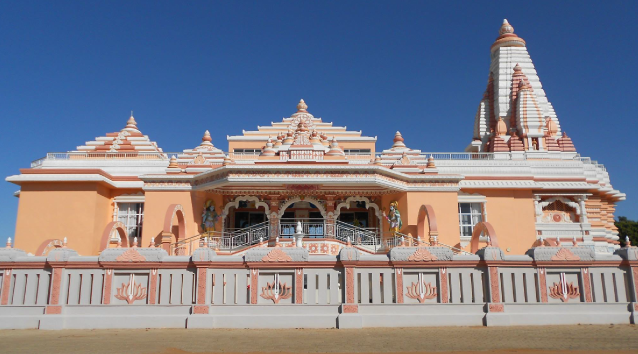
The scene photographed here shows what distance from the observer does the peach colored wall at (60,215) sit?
18.0 metres

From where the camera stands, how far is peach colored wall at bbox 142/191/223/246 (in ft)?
58.2

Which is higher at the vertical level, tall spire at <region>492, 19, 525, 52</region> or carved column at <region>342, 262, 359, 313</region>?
tall spire at <region>492, 19, 525, 52</region>

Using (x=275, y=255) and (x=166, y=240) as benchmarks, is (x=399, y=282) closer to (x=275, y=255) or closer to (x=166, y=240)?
(x=275, y=255)

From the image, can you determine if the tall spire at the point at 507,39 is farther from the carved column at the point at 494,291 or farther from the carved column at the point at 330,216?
the carved column at the point at 494,291

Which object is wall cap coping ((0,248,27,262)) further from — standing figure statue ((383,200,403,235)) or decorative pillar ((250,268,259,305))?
standing figure statue ((383,200,403,235))

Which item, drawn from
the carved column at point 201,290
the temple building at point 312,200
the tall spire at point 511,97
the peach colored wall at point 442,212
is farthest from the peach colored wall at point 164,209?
the tall spire at point 511,97

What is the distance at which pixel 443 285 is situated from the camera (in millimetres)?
9297

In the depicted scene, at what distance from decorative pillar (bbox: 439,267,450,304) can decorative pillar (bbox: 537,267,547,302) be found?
1.81 meters

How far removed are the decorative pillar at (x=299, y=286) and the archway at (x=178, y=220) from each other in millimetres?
8198

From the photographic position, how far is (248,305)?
9055 millimetres

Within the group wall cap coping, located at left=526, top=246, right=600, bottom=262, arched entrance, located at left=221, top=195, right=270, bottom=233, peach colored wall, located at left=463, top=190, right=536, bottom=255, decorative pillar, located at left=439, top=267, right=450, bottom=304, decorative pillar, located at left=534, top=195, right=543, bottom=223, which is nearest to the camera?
decorative pillar, located at left=439, top=267, right=450, bottom=304

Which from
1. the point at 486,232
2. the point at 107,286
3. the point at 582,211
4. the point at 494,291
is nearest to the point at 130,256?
the point at 107,286

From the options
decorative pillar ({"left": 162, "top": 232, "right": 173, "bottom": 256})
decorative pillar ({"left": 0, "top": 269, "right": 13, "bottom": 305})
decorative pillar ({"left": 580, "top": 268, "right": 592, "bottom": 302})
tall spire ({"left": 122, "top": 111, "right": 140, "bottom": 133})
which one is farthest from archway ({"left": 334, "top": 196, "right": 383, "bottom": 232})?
tall spire ({"left": 122, "top": 111, "right": 140, "bottom": 133})

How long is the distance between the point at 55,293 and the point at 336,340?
5.49 metres
